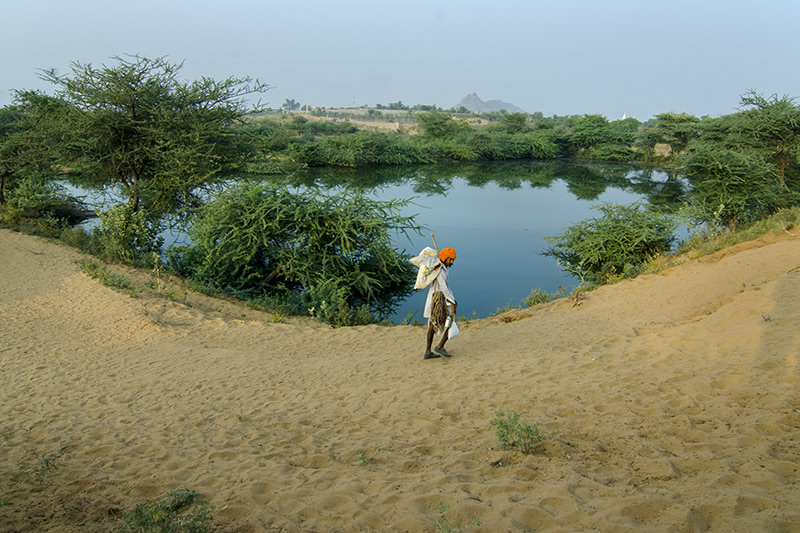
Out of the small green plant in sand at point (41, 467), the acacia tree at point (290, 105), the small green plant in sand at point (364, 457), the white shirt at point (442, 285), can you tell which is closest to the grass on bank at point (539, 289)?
the white shirt at point (442, 285)

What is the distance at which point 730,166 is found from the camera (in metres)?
19.8

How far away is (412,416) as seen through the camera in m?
5.26

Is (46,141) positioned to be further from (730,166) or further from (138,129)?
(730,166)

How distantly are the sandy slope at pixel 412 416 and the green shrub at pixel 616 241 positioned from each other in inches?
206

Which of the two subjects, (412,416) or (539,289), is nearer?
(412,416)

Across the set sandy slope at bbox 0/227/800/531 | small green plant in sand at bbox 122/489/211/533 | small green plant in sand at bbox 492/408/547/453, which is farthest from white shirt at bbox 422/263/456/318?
small green plant in sand at bbox 122/489/211/533

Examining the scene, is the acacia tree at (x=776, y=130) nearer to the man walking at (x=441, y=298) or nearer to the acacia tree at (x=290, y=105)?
the man walking at (x=441, y=298)

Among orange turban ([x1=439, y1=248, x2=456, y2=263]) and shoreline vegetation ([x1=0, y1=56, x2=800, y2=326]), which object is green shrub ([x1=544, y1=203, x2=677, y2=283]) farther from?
orange turban ([x1=439, y1=248, x2=456, y2=263])

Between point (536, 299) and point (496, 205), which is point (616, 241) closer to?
point (536, 299)

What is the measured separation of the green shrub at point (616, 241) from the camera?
1535 cm

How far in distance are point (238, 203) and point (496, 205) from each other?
17450mm

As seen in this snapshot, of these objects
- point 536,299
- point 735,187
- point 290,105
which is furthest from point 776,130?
point 290,105

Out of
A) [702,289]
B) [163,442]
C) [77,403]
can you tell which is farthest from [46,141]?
[702,289]

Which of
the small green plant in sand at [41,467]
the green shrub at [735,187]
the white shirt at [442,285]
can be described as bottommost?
the small green plant in sand at [41,467]
